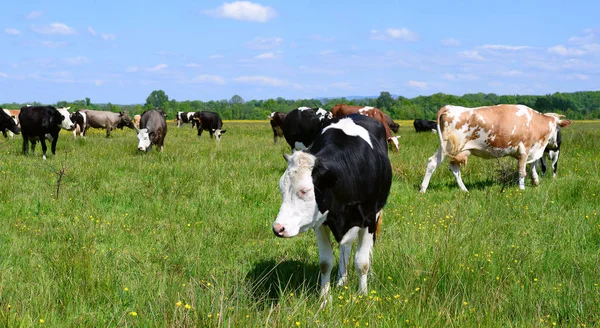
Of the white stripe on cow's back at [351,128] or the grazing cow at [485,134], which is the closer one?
the white stripe on cow's back at [351,128]

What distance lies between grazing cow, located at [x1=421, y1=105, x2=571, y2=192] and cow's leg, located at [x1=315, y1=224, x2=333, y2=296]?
582 cm

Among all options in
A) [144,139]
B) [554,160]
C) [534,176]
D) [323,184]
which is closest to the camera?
[323,184]

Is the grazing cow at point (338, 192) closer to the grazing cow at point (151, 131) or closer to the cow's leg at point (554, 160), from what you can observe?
the cow's leg at point (554, 160)

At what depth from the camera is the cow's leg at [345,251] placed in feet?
14.0

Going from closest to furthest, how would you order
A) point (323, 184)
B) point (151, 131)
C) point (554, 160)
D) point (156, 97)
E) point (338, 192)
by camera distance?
point (323, 184)
point (338, 192)
point (554, 160)
point (151, 131)
point (156, 97)

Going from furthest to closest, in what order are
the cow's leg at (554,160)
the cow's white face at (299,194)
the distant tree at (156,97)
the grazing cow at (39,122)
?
1. the distant tree at (156,97)
2. the grazing cow at (39,122)
3. the cow's leg at (554,160)
4. the cow's white face at (299,194)

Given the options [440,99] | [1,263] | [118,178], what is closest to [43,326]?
[1,263]

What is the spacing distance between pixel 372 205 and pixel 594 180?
6690 millimetres

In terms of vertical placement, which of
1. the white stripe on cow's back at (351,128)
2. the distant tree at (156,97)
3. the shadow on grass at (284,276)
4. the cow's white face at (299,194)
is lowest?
the shadow on grass at (284,276)

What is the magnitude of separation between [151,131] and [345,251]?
43.9ft

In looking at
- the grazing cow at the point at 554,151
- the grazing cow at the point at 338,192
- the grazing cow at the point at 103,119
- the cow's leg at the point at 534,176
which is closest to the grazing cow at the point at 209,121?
the grazing cow at the point at 103,119

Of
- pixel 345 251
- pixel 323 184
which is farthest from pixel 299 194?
pixel 345 251

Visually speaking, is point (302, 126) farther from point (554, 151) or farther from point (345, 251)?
point (345, 251)

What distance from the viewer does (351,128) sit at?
490 cm
